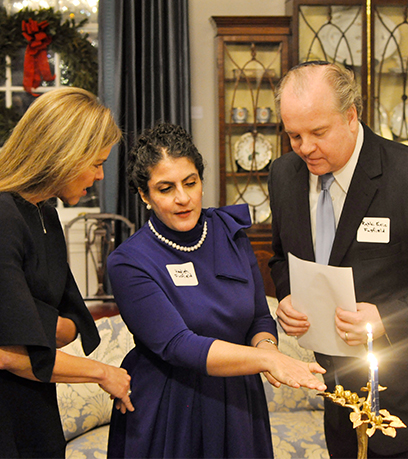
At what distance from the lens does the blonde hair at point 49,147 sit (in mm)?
1183

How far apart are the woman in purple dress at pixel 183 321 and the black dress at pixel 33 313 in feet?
0.47

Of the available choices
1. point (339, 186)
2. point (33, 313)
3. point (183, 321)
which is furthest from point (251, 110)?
point (33, 313)

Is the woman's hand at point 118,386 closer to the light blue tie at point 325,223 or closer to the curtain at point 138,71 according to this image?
the light blue tie at point 325,223

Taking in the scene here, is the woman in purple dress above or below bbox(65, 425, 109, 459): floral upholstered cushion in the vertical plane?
above

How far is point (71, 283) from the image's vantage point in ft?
4.59

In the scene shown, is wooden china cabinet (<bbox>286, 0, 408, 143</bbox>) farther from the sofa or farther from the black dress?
the black dress

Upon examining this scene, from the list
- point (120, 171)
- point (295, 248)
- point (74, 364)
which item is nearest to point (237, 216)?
point (295, 248)

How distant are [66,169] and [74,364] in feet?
1.47

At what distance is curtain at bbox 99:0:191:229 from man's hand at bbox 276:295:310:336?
2664 millimetres

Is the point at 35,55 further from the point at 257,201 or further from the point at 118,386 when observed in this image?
the point at 118,386

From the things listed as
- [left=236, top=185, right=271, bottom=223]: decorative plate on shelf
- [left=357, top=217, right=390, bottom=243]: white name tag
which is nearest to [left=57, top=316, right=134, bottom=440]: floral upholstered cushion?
[left=357, top=217, right=390, bottom=243]: white name tag

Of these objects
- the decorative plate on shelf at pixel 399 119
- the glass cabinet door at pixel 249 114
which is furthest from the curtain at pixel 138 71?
the decorative plate on shelf at pixel 399 119

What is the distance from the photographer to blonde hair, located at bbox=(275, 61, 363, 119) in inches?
53.7

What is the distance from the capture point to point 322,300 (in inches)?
53.7
